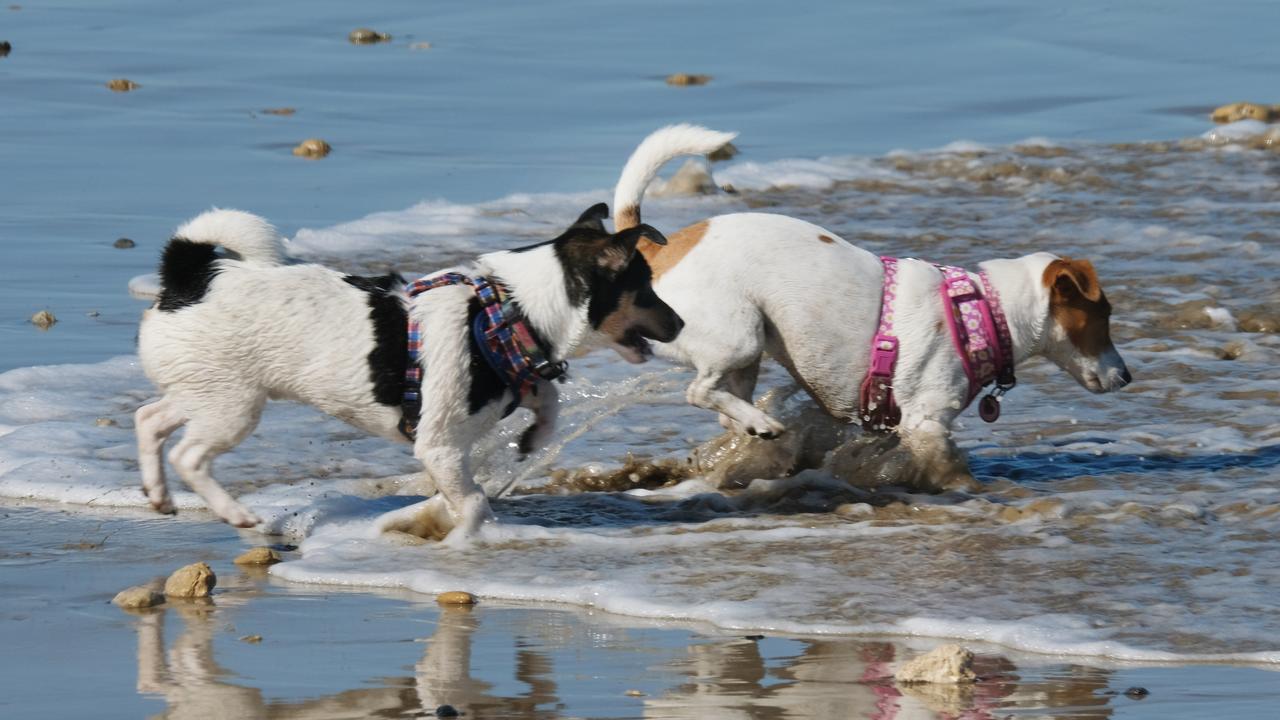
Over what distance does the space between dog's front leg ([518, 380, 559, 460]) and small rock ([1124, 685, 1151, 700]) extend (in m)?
2.41

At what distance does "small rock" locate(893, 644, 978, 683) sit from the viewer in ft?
15.8

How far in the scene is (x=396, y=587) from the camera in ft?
19.5

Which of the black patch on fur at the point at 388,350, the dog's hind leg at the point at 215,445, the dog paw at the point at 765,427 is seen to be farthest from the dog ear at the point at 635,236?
the dog's hind leg at the point at 215,445

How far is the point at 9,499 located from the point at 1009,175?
8.13 m

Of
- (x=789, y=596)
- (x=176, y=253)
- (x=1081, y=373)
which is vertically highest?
(x=176, y=253)

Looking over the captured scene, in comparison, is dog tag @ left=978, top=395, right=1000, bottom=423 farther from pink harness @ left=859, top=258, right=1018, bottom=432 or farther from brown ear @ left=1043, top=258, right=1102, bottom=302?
brown ear @ left=1043, top=258, right=1102, bottom=302

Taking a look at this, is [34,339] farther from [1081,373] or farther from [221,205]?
[1081,373]

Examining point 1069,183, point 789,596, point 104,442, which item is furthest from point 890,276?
point 1069,183

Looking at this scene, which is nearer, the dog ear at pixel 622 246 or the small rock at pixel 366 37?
the dog ear at pixel 622 246

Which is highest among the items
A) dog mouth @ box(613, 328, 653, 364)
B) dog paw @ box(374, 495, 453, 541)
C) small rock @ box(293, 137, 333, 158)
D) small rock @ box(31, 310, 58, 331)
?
small rock @ box(293, 137, 333, 158)

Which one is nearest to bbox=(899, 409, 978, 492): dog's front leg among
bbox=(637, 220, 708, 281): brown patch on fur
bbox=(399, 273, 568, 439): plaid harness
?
bbox=(637, 220, 708, 281): brown patch on fur

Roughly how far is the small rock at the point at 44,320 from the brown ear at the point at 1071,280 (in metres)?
4.70

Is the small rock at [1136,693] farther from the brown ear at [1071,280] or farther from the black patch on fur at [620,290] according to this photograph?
the brown ear at [1071,280]

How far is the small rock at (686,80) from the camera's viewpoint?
15.7 metres
